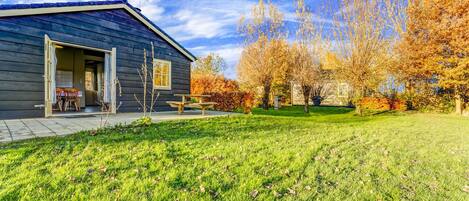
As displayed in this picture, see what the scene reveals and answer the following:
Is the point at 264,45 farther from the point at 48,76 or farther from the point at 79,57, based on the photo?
the point at 48,76

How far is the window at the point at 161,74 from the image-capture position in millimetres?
10070

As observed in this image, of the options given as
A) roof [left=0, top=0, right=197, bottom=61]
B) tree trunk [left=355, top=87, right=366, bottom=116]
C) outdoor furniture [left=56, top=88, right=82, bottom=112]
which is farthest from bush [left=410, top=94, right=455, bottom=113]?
outdoor furniture [left=56, top=88, right=82, bottom=112]

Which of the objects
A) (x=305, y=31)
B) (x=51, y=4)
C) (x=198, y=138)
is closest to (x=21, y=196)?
(x=198, y=138)

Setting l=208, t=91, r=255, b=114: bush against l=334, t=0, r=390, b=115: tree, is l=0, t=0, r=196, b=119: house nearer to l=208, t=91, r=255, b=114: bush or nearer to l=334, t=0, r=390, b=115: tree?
l=208, t=91, r=255, b=114: bush

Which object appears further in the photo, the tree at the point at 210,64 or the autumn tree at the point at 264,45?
the tree at the point at 210,64

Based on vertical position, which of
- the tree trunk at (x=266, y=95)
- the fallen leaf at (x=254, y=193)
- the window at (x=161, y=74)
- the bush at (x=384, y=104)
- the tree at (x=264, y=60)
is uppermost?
the tree at (x=264, y=60)

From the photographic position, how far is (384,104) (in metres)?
17.5

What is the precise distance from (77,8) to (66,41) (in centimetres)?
109

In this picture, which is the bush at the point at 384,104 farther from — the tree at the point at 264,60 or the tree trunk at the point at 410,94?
the tree at the point at 264,60

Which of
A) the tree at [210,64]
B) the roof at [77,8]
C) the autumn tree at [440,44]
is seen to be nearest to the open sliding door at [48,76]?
the roof at [77,8]

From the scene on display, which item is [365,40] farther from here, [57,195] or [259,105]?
[57,195]

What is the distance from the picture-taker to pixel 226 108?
1323cm

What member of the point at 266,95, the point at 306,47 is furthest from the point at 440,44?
the point at 266,95

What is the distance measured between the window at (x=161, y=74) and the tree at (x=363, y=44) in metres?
9.17
